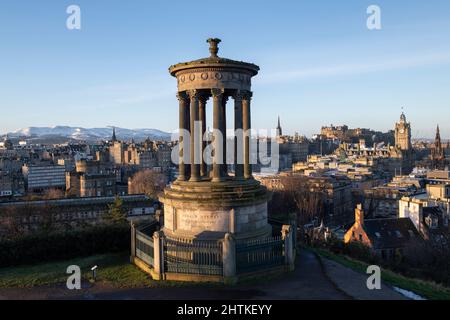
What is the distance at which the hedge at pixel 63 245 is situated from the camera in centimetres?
1906

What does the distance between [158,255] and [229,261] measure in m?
2.72

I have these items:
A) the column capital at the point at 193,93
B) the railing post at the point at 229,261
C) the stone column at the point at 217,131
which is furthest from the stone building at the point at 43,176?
the railing post at the point at 229,261

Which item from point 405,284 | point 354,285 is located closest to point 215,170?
point 354,285

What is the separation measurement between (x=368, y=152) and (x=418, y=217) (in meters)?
121

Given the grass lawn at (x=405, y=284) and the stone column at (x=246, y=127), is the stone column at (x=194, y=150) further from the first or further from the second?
the grass lawn at (x=405, y=284)

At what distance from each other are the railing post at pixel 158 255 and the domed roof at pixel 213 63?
723 centimetres

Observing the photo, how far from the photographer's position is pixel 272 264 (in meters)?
16.7

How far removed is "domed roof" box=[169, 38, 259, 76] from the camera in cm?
1844

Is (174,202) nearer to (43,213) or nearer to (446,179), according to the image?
(43,213)

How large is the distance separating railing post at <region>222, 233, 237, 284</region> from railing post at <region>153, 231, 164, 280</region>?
2387 mm

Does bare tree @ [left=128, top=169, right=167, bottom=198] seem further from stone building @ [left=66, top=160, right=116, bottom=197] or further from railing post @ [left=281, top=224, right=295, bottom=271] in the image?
railing post @ [left=281, top=224, right=295, bottom=271]

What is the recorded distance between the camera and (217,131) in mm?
18797

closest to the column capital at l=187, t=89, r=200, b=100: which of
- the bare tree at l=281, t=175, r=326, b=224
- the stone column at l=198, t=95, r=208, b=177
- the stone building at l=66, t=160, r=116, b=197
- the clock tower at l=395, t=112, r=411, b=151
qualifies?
the stone column at l=198, t=95, r=208, b=177

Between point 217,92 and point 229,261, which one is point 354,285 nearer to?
point 229,261
